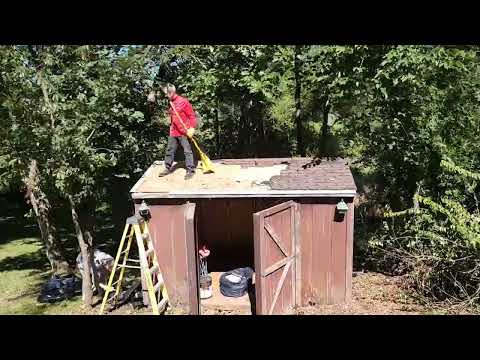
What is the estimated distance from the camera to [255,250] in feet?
23.2

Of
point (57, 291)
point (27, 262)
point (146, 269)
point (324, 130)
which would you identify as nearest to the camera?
point (146, 269)

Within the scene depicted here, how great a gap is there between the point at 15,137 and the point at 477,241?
23.4 feet

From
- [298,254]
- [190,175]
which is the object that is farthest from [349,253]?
[190,175]

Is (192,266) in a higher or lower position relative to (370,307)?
higher

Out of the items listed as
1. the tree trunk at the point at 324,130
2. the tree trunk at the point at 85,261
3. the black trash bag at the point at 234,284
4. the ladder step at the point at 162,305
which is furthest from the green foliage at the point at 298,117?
the black trash bag at the point at 234,284

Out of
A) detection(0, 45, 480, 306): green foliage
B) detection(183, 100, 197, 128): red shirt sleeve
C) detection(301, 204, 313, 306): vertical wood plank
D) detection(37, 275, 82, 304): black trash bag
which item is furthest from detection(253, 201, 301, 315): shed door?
detection(37, 275, 82, 304): black trash bag

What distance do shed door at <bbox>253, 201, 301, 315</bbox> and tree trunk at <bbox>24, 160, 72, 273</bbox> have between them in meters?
4.82

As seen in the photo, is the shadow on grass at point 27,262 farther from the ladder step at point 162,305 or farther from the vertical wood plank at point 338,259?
the vertical wood plank at point 338,259

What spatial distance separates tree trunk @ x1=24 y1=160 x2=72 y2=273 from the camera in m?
9.58

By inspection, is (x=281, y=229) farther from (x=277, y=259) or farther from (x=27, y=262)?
(x=27, y=262)

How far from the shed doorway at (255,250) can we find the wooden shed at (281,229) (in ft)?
0.06

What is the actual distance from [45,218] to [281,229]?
18.1 feet

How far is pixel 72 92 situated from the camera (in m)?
7.88

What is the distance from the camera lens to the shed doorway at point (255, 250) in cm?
715
